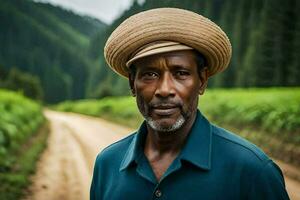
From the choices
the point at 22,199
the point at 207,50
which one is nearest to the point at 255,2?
the point at 22,199

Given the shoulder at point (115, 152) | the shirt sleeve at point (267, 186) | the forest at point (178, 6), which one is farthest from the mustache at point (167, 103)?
the forest at point (178, 6)

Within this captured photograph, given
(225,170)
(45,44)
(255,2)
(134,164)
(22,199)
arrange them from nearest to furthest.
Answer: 1. (225,170)
2. (134,164)
3. (22,199)
4. (255,2)
5. (45,44)

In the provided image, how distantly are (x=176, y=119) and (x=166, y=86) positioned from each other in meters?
0.18

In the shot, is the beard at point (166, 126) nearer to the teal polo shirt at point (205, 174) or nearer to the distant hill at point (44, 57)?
the teal polo shirt at point (205, 174)

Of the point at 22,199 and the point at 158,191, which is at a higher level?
the point at 158,191

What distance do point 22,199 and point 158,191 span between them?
6566 millimetres

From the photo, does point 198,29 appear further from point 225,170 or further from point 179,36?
point 225,170

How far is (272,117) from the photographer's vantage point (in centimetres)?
1247

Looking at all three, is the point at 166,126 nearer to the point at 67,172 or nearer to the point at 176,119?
the point at 176,119

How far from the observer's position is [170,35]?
7.26 ft

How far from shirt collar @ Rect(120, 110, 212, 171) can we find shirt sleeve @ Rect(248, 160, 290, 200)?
0.23m

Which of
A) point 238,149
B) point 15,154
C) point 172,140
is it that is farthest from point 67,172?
point 238,149

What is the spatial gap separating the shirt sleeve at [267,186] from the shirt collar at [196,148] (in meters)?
0.23

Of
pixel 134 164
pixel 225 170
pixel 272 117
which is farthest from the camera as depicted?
pixel 272 117
